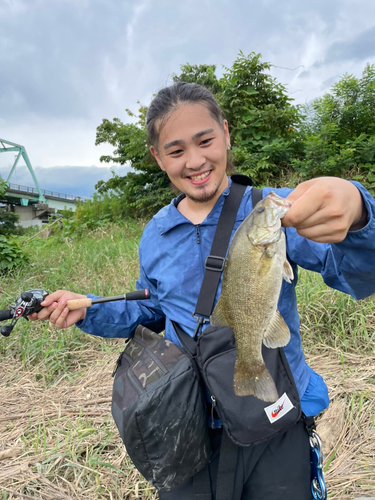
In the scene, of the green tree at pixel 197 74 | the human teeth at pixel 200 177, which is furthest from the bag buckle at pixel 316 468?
the green tree at pixel 197 74

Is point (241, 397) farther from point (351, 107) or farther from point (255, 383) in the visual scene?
point (351, 107)

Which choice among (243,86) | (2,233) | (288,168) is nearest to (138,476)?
(2,233)

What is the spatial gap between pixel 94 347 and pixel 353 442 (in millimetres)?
3139

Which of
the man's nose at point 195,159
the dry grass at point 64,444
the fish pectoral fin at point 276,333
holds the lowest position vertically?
the dry grass at point 64,444

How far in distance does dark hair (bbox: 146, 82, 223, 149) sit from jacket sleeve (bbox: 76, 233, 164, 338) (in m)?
0.81

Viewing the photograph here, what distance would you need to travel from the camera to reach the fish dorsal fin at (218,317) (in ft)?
4.48

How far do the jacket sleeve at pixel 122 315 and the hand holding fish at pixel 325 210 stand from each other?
1162 mm

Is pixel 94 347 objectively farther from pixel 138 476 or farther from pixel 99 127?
pixel 99 127

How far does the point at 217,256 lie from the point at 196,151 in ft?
1.99

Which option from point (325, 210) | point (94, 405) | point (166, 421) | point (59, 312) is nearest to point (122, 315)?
point (59, 312)

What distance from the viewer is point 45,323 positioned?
186 inches

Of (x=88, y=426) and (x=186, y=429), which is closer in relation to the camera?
(x=186, y=429)

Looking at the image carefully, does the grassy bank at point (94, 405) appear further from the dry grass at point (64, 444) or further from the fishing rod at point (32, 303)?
the fishing rod at point (32, 303)

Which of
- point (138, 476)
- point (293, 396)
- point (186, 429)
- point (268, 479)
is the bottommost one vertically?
point (138, 476)
